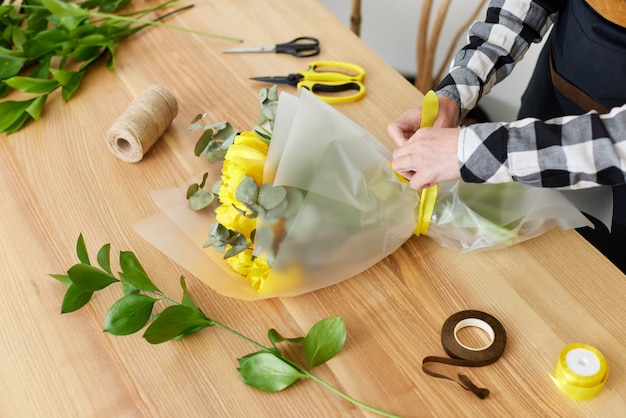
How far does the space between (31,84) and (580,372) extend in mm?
919

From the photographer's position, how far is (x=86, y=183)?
3.16 ft

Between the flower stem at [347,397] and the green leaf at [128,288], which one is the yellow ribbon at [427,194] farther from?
the green leaf at [128,288]

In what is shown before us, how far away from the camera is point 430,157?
788mm

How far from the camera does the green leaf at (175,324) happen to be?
2.39 ft

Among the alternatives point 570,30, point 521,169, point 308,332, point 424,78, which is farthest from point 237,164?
point 424,78

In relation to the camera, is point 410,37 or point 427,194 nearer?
point 427,194

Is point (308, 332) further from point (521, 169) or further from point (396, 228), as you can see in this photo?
point (521, 169)

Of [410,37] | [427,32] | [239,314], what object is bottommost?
[410,37]

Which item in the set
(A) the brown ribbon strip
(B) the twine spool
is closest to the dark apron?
(A) the brown ribbon strip

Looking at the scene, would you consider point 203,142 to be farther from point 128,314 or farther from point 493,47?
point 493,47

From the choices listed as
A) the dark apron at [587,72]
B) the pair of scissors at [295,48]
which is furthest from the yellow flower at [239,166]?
the dark apron at [587,72]

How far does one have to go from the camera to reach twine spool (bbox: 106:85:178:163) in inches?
37.8

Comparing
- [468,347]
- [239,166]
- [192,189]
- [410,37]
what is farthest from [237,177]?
[410,37]

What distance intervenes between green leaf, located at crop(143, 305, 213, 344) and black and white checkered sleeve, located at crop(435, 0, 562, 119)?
1.49 ft
